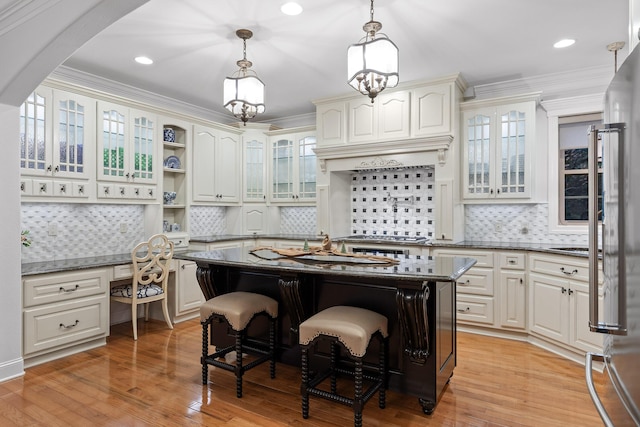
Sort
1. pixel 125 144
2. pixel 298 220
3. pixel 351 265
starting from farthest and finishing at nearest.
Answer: pixel 298 220 → pixel 125 144 → pixel 351 265

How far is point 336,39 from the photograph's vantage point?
3.39 meters

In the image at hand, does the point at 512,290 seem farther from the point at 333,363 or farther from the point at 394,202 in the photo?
the point at 333,363

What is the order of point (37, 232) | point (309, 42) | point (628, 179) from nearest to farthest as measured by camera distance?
point (628, 179), point (309, 42), point (37, 232)

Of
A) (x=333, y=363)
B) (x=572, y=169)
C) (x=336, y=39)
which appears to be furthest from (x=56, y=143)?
(x=572, y=169)

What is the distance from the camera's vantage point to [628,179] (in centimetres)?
100

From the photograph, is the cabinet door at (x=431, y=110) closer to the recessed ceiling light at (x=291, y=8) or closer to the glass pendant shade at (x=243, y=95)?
the recessed ceiling light at (x=291, y=8)

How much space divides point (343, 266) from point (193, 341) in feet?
7.14

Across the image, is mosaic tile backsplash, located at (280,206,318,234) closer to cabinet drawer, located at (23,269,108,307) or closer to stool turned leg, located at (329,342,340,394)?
cabinet drawer, located at (23,269,108,307)

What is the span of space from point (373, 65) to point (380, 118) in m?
2.23

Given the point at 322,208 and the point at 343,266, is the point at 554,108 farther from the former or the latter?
the point at 343,266

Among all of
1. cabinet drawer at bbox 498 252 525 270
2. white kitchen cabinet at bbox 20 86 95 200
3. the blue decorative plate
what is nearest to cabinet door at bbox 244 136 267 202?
the blue decorative plate

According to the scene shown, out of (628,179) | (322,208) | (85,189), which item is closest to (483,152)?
(322,208)

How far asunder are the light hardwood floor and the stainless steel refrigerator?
4.84ft

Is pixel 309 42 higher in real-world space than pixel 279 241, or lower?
higher
